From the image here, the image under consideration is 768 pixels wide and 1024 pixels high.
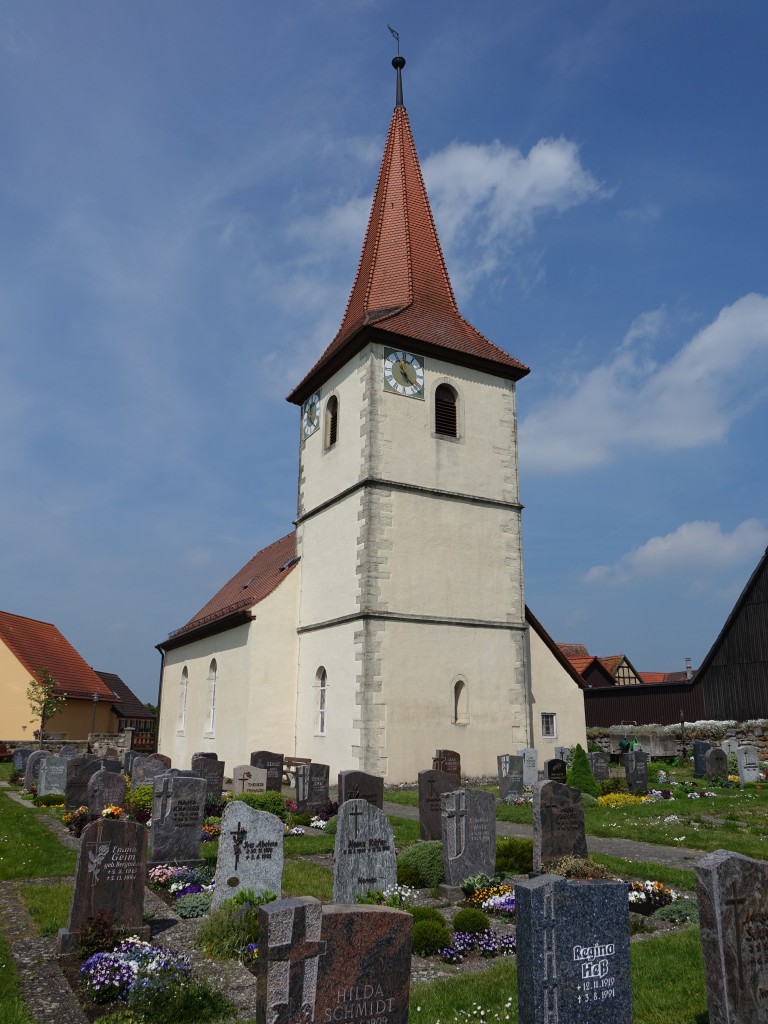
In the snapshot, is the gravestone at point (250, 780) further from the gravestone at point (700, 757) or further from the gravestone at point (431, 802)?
the gravestone at point (700, 757)

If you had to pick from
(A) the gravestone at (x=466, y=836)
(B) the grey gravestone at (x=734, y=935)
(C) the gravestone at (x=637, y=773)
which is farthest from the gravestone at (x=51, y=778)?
(B) the grey gravestone at (x=734, y=935)

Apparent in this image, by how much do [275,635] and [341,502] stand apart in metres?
4.36

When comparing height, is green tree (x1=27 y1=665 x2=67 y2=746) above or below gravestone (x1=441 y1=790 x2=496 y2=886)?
above

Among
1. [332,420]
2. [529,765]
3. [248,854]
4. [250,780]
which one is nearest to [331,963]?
[248,854]

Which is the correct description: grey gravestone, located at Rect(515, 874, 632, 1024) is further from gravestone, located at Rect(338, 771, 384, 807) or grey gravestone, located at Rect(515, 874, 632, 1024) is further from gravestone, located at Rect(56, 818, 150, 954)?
gravestone, located at Rect(338, 771, 384, 807)

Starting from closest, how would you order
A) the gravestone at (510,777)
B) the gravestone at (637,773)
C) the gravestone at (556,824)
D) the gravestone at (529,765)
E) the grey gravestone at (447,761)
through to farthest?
the gravestone at (556,824)
the gravestone at (510,777)
the grey gravestone at (447,761)
the gravestone at (637,773)
the gravestone at (529,765)

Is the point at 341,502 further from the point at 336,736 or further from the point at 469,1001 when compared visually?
the point at 469,1001

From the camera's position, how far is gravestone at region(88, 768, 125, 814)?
12391 mm

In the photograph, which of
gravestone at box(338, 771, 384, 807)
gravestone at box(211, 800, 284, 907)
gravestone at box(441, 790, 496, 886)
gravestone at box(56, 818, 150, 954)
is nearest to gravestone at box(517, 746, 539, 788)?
gravestone at box(338, 771, 384, 807)

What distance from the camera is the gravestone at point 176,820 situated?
9969 mm

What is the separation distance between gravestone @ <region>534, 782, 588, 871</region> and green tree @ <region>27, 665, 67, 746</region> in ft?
96.0

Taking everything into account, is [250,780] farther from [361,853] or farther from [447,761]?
[361,853]

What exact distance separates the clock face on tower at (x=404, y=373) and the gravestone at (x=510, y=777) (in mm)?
9686

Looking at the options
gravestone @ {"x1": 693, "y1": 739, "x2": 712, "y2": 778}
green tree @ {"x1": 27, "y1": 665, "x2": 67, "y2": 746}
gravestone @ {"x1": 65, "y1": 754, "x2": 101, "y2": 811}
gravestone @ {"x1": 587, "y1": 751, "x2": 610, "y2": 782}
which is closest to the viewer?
gravestone @ {"x1": 65, "y1": 754, "x2": 101, "y2": 811}
